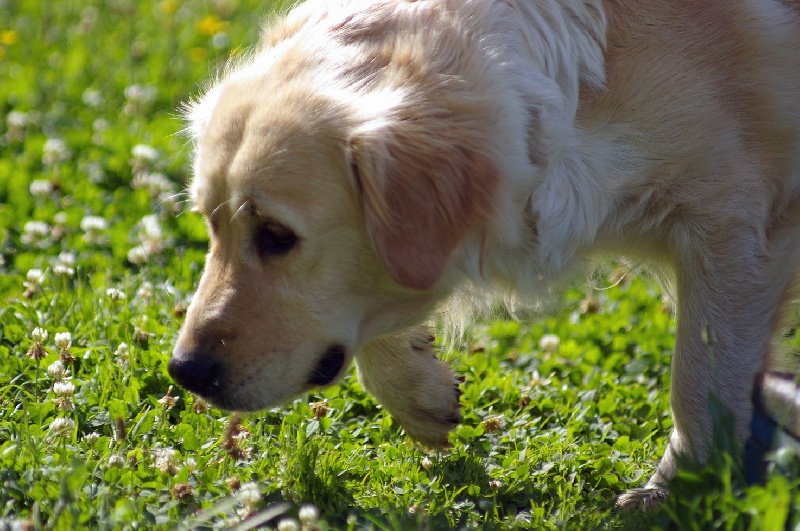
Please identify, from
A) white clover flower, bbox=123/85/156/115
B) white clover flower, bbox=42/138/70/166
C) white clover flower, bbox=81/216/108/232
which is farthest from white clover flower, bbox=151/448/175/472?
white clover flower, bbox=123/85/156/115

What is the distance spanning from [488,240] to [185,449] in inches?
45.0

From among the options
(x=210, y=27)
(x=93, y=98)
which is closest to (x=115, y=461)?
(x=93, y=98)

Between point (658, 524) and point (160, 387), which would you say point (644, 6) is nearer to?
point (658, 524)

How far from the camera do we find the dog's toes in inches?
120

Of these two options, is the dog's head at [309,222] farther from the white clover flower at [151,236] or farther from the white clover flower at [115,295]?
the white clover flower at [151,236]

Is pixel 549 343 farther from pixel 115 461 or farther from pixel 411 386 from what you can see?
pixel 115 461

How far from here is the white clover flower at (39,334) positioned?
11.7 ft

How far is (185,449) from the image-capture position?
3.27m

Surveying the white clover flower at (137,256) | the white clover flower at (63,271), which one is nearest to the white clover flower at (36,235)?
the white clover flower at (137,256)

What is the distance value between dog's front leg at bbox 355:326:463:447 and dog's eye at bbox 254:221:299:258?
711mm

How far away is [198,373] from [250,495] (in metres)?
0.42

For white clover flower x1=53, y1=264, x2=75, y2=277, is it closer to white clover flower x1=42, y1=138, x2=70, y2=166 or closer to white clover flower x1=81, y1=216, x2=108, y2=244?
white clover flower x1=81, y1=216, x2=108, y2=244

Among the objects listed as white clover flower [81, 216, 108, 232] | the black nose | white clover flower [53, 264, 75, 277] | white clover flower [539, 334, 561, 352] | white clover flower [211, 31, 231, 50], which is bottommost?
white clover flower [211, 31, 231, 50]

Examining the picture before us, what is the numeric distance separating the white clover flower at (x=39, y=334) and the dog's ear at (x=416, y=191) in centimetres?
136
